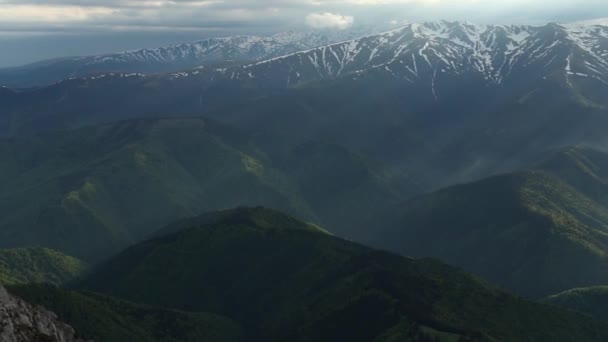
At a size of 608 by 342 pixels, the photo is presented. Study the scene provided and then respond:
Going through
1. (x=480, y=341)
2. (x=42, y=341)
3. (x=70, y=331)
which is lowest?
(x=480, y=341)

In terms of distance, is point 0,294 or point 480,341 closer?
point 0,294

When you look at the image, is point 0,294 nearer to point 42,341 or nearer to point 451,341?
point 42,341

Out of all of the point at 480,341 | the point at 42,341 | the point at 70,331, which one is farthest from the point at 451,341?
the point at 42,341

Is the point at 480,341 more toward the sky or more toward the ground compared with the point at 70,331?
more toward the ground

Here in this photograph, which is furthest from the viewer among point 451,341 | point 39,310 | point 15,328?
point 451,341

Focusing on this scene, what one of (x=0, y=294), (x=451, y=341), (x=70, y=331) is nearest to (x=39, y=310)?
(x=70, y=331)

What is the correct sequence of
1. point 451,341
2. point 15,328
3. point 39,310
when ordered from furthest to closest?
point 451,341, point 39,310, point 15,328
